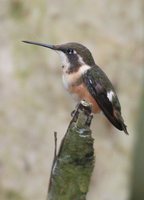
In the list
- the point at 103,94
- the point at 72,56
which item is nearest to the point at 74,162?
the point at 103,94

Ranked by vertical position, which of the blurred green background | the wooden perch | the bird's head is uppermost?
the blurred green background

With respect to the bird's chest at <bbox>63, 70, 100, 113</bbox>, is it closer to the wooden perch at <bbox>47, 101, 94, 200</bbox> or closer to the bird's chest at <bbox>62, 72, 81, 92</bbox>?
the bird's chest at <bbox>62, 72, 81, 92</bbox>

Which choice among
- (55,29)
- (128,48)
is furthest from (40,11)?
(128,48)

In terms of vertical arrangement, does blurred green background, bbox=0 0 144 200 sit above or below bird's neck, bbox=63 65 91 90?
above

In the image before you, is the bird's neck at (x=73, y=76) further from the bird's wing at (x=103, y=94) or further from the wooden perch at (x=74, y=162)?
the wooden perch at (x=74, y=162)

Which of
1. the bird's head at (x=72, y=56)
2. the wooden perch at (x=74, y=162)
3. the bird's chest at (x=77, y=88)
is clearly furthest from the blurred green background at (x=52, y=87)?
the wooden perch at (x=74, y=162)

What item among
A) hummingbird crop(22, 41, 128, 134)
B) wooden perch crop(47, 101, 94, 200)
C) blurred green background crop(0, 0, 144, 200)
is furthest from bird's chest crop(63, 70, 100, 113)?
blurred green background crop(0, 0, 144, 200)
